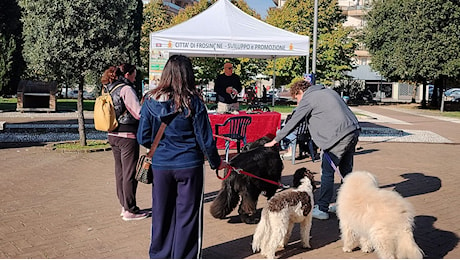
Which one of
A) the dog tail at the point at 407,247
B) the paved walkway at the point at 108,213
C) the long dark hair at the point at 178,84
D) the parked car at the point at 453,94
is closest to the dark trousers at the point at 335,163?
the paved walkway at the point at 108,213

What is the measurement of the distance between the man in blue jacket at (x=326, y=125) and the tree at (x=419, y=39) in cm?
2856

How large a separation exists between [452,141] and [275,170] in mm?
11493

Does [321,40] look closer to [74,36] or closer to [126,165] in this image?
[74,36]

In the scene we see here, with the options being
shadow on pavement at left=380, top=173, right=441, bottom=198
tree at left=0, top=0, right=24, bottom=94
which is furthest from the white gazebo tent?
tree at left=0, top=0, right=24, bottom=94

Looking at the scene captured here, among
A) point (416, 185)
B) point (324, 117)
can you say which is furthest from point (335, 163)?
point (416, 185)

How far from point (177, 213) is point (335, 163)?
2.61 m

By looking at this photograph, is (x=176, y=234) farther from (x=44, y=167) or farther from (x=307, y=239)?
(x=44, y=167)

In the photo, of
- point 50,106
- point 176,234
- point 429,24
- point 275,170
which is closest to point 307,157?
point 275,170

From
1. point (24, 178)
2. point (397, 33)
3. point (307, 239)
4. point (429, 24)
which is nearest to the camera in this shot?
point (307, 239)

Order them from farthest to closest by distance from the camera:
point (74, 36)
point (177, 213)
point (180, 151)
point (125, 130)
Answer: point (74, 36) → point (125, 130) → point (177, 213) → point (180, 151)

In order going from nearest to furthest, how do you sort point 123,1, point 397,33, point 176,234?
point 176,234, point 123,1, point 397,33

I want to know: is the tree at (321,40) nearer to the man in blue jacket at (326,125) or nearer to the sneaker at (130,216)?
the man in blue jacket at (326,125)

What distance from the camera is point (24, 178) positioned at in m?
8.05

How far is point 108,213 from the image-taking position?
5977 mm
